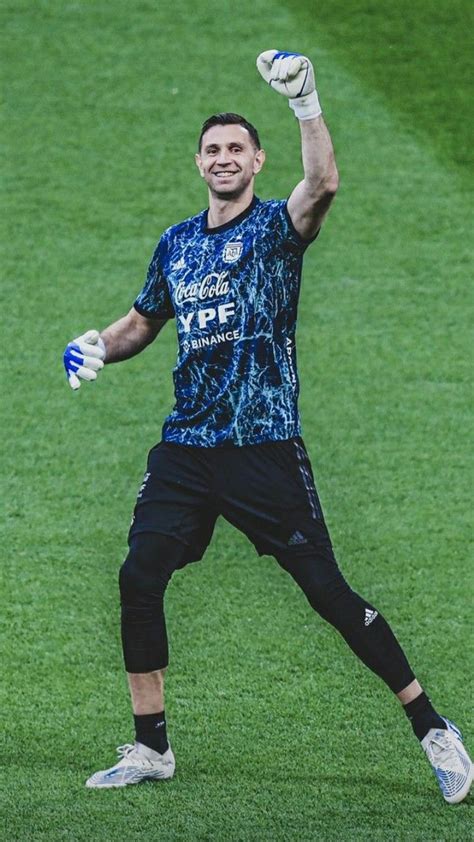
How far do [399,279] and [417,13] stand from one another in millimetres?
4118

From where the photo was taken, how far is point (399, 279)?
1020 centimetres

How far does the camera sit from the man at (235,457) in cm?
518

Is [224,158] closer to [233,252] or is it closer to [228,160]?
[228,160]

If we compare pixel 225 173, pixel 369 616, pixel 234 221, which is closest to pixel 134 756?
pixel 369 616

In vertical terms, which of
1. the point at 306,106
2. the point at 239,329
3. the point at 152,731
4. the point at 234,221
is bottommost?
the point at 152,731

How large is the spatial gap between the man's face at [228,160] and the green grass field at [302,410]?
1951 millimetres

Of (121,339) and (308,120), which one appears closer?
(308,120)

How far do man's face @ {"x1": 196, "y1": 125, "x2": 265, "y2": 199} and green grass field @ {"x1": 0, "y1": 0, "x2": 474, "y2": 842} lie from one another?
6.40ft

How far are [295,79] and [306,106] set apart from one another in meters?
0.10

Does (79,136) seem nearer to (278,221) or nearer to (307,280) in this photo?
(307,280)

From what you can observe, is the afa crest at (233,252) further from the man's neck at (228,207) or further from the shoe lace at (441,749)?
the shoe lace at (441,749)

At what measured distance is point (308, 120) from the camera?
4.93 meters

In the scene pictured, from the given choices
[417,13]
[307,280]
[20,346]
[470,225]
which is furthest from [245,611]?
[417,13]

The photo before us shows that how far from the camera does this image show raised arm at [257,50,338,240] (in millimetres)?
4867
